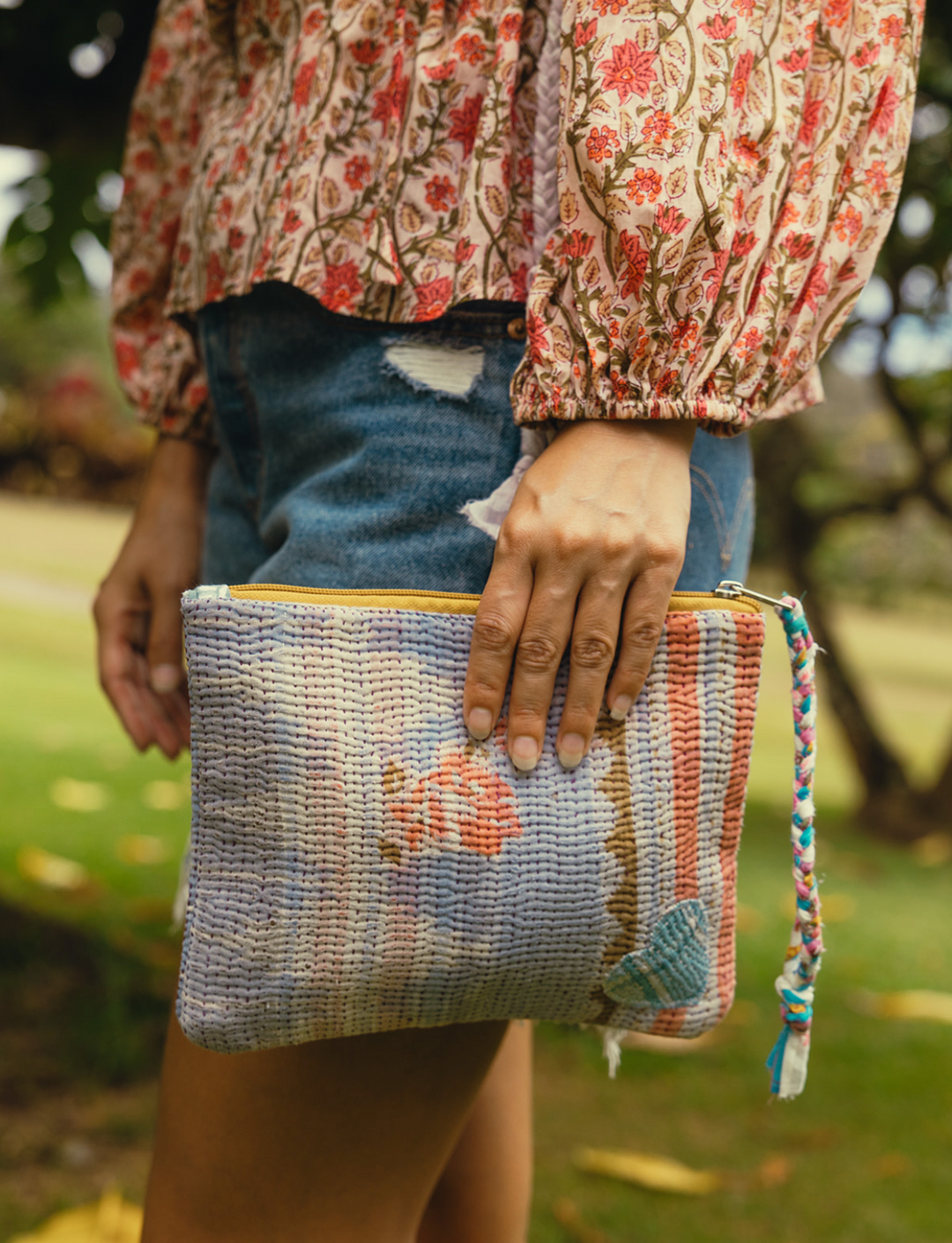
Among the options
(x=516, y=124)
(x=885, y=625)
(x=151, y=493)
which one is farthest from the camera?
(x=885, y=625)

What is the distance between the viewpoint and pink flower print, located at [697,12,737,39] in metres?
0.73

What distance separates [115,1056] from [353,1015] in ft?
5.33

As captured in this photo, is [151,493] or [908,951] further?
[908,951]

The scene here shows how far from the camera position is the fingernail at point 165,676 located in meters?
1.14

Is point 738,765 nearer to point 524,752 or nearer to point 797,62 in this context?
point 524,752

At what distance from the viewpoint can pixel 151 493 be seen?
117cm

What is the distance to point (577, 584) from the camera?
0.72 metres

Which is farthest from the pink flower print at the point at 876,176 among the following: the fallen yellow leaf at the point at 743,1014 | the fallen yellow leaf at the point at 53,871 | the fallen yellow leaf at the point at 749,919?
the fallen yellow leaf at the point at 749,919

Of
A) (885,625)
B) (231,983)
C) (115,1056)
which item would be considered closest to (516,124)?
(231,983)

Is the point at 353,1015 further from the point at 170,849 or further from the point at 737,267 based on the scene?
the point at 170,849

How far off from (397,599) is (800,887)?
359mm

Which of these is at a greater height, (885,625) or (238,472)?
(238,472)

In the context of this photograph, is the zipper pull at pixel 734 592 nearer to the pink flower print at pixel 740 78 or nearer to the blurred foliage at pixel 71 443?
the pink flower print at pixel 740 78

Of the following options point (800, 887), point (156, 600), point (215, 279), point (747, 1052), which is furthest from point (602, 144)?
point (747, 1052)
